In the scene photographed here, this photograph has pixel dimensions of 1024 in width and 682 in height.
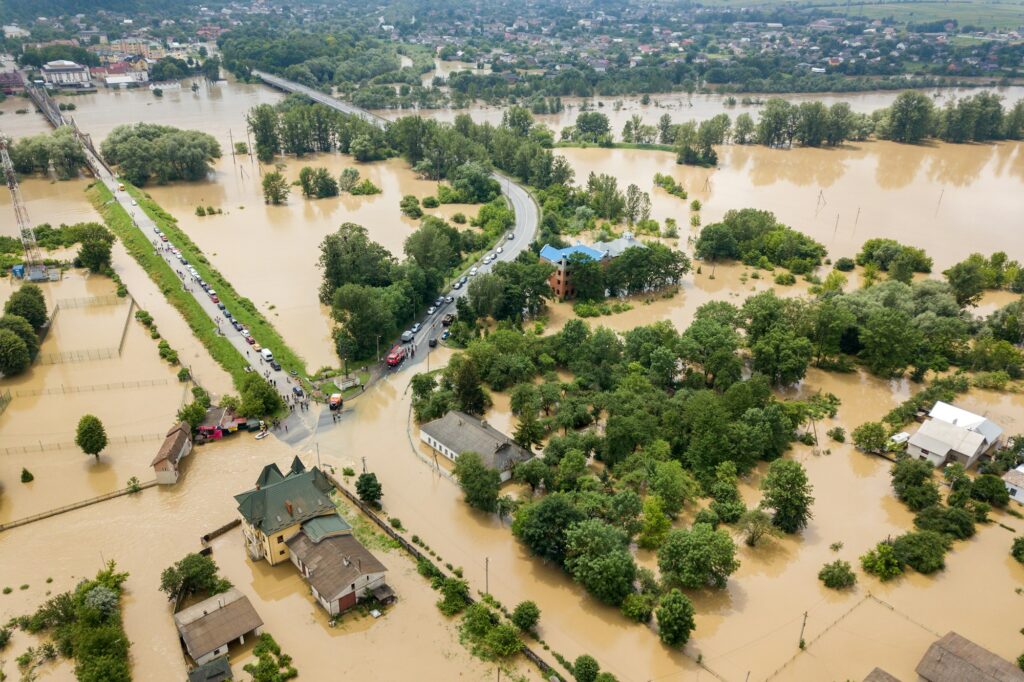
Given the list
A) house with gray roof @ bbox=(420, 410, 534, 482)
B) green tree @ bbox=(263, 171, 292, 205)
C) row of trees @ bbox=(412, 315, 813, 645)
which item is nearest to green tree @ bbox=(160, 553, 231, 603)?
row of trees @ bbox=(412, 315, 813, 645)

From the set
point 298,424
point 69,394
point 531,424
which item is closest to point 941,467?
point 531,424

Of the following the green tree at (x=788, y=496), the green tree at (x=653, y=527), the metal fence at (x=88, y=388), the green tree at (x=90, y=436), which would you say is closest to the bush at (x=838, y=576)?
the green tree at (x=788, y=496)

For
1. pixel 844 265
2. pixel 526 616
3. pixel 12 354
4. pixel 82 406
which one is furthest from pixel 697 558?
pixel 844 265

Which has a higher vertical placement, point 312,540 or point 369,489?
point 312,540

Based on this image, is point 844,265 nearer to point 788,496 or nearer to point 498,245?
point 498,245

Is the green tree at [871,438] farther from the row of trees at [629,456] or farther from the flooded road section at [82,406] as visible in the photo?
the flooded road section at [82,406]
